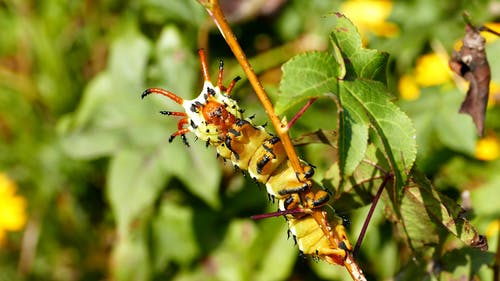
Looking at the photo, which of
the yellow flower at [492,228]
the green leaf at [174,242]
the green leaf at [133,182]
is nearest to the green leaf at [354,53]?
the yellow flower at [492,228]

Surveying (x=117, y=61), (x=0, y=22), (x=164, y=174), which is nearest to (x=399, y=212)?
(x=164, y=174)

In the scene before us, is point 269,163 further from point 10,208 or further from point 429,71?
point 10,208

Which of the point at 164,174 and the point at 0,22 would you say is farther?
the point at 0,22

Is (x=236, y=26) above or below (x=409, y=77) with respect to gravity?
above

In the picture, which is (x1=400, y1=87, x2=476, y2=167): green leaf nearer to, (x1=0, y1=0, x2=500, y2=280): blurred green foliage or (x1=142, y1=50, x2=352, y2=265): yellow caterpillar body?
(x1=0, y1=0, x2=500, y2=280): blurred green foliage

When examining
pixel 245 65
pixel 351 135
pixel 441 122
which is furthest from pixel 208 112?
pixel 441 122

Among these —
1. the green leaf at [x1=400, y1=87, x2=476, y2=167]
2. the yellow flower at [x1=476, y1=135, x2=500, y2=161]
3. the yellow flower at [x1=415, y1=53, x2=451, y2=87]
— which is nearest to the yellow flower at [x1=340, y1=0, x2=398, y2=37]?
the yellow flower at [x1=415, y1=53, x2=451, y2=87]

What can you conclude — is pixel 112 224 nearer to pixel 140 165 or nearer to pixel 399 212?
pixel 140 165
